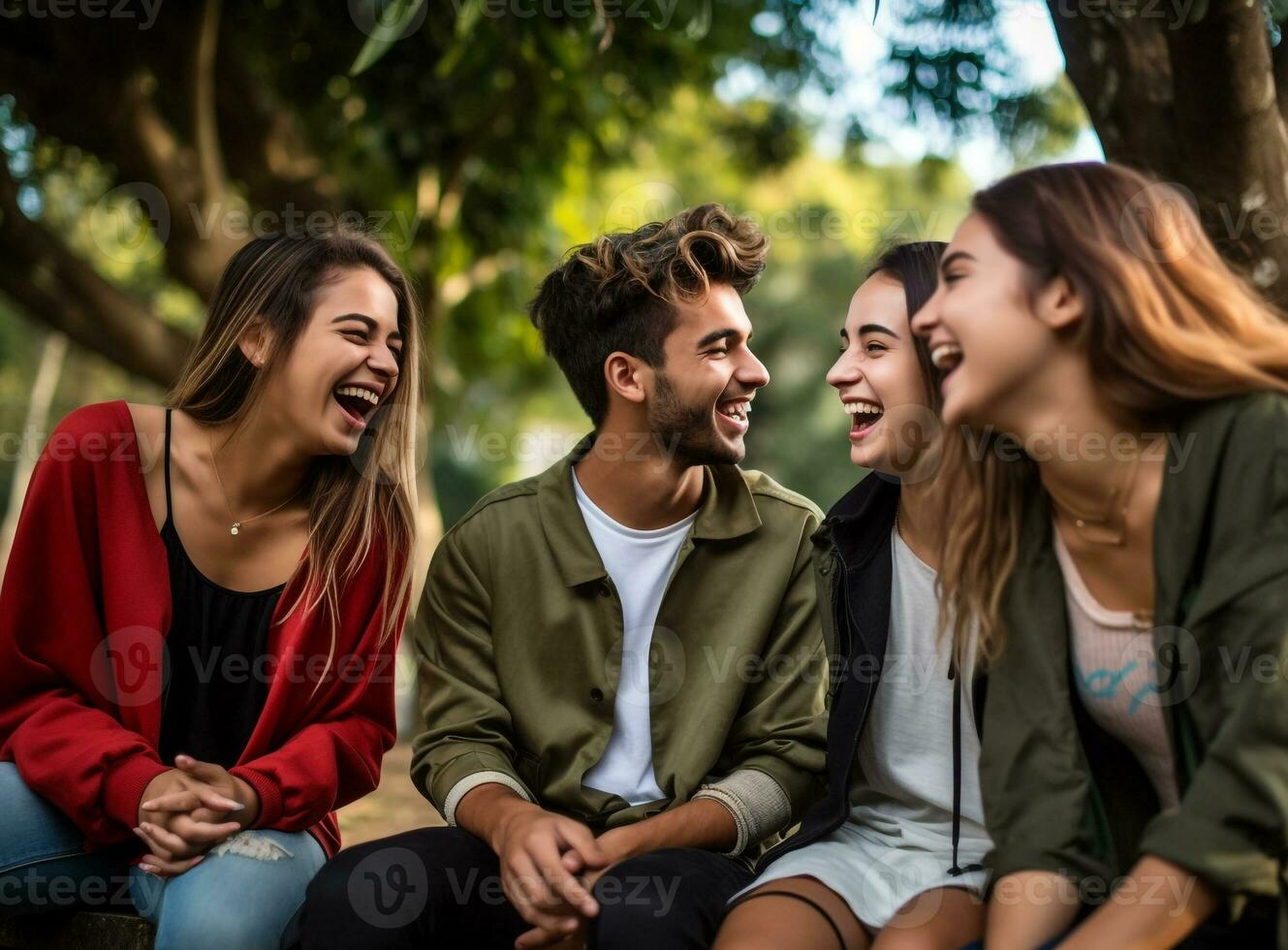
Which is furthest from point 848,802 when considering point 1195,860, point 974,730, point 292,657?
point 292,657

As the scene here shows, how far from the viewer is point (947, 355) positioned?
2.46 m

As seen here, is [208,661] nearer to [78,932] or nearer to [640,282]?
[78,932]

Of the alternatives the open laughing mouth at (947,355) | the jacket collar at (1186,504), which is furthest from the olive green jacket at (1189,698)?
the open laughing mouth at (947,355)

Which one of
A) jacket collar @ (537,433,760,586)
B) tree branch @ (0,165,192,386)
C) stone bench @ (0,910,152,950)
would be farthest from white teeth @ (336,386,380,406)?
tree branch @ (0,165,192,386)

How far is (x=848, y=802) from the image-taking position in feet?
9.50

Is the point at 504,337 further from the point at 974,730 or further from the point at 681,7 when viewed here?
the point at 974,730

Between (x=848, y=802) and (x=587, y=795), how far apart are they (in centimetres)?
62

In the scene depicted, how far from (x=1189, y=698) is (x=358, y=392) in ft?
6.51

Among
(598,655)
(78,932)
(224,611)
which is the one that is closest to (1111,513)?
(598,655)

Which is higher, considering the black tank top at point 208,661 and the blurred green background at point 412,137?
the blurred green background at point 412,137

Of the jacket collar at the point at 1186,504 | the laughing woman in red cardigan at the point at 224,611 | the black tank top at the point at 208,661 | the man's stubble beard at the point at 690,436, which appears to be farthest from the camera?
the man's stubble beard at the point at 690,436

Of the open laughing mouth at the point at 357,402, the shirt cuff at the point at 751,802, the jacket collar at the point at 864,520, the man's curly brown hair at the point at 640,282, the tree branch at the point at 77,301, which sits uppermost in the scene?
the tree branch at the point at 77,301

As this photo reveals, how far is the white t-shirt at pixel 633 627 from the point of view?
3.18 metres

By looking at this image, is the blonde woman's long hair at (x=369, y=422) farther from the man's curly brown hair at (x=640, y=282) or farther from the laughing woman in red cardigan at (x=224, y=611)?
the man's curly brown hair at (x=640, y=282)
